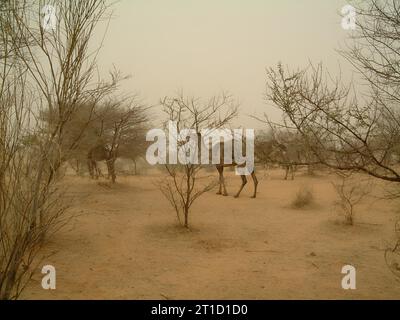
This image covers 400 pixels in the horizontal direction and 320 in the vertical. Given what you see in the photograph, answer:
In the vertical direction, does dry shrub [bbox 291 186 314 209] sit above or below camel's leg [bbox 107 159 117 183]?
below

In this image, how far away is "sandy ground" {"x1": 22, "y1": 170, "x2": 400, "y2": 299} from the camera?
6.15 meters

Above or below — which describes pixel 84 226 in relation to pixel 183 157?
below

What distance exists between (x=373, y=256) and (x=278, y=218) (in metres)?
3.90

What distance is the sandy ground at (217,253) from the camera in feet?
20.2

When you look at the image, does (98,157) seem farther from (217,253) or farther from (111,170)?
(217,253)

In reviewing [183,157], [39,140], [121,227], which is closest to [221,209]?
[183,157]

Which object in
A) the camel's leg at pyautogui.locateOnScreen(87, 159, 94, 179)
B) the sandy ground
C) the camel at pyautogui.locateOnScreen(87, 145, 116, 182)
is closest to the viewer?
the sandy ground

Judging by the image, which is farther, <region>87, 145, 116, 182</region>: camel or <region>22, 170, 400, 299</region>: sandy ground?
<region>87, 145, 116, 182</region>: camel

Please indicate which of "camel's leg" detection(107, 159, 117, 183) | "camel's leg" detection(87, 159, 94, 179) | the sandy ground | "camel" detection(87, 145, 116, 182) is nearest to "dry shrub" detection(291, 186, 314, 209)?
the sandy ground

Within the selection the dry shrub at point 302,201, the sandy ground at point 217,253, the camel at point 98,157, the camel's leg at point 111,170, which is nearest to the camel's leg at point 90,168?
the camel at point 98,157

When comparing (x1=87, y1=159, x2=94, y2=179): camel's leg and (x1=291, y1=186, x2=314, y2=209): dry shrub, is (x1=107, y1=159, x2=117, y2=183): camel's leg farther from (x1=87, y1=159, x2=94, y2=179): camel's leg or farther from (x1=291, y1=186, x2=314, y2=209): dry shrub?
(x1=291, y1=186, x2=314, y2=209): dry shrub

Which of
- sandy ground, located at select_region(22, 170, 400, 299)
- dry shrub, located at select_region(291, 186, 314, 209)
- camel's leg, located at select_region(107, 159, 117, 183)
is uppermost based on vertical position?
camel's leg, located at select_region(107, 159, 117, 183)
